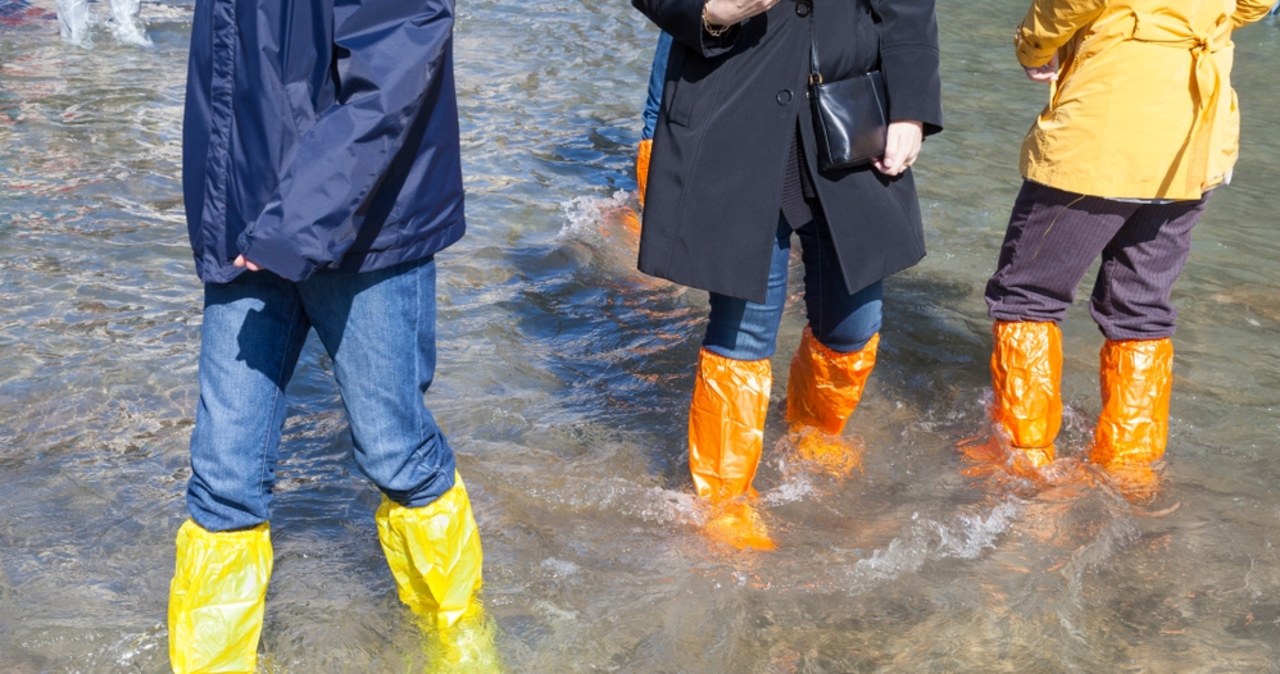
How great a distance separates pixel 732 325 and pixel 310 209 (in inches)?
55.5

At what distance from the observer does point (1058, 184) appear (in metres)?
3.55

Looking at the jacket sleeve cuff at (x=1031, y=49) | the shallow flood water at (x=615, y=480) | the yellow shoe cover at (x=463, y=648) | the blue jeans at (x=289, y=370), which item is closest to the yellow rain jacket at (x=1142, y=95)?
the jacket sleeve cuff at (x=1031, y=49)

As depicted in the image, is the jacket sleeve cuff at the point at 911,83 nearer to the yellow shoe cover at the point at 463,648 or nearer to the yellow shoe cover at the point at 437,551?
the yellow shoe cover at the point at 437,551

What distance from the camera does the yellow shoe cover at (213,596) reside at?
2.61 m

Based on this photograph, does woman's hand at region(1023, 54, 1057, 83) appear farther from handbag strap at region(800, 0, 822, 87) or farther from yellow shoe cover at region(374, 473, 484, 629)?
yellow shoe cover at region(374, 473, 484, 629)

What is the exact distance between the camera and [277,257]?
220 cm

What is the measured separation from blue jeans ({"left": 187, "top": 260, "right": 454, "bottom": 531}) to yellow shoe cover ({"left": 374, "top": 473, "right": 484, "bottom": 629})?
0.45 ft

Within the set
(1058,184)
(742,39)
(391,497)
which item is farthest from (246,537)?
(1058,184)

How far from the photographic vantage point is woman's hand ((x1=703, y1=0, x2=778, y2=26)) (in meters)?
2.80

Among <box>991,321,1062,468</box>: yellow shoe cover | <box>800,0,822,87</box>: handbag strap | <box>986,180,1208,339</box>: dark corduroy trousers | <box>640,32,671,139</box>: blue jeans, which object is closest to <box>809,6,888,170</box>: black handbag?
<box>800,0,822,87</box>: handbag strap

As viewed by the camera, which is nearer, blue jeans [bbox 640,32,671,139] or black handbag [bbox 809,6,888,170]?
black handbag [bbox 809,6,888,170]

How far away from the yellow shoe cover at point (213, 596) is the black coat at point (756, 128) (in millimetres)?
1171

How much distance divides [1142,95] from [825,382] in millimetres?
1192

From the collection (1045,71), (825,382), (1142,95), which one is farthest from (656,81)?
(1142,95)
